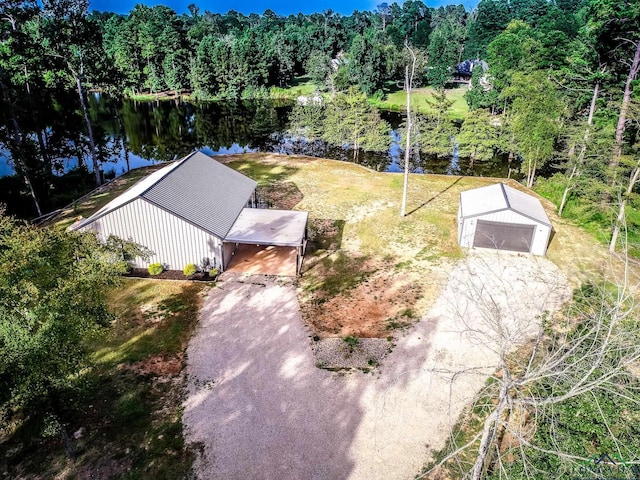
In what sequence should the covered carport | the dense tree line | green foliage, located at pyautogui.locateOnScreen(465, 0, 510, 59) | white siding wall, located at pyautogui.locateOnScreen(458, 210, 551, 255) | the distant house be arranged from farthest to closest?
the distant house, green foliage, located at pyautogui.locateOnScreen(465, 0, 510, 59), the dense tree line, white siding wall, located at pyautogui.locateOnScreen(458, 210, 551, 255), the covered carport

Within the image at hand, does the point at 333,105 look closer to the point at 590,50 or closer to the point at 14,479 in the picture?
the point at 590,50

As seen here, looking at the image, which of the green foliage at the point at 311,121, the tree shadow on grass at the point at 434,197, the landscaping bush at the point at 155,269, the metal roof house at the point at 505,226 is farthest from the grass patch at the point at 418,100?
the landscaping bush at the point at 155,269

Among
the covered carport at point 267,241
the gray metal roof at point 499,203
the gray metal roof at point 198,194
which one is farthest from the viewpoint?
the gray metal roof at point 499,203

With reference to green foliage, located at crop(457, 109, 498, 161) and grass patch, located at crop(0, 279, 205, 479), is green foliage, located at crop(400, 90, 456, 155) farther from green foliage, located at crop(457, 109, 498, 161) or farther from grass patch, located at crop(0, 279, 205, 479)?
grass patch, located at crop(0, 279, 205, 479)

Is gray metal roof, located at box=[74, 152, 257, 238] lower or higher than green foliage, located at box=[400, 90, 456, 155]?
lower

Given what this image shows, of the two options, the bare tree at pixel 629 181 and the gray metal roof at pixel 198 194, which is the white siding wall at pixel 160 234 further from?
the bare tree at pixel 629 181

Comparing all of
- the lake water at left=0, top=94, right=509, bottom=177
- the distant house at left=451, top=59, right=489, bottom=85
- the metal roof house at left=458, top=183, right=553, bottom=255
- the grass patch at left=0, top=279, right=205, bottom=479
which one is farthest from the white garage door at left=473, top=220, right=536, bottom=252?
the distant house at left=451, top=59, right=489, bottom=85
